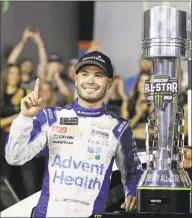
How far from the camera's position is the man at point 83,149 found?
2.69 meters

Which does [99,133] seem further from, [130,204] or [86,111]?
[130,204]

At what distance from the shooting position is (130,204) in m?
2.67

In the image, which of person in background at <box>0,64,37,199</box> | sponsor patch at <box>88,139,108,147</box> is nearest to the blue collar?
sponsor patch at <box>88,139,108,147</box>

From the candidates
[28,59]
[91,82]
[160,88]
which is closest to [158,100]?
[160,88]

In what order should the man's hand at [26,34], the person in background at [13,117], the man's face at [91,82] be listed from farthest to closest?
1. the man's hand at [26,34]
2. the person in background at [13,117]
3. the man's face at [91,82]

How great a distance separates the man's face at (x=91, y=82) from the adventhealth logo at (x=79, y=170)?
0.90ft

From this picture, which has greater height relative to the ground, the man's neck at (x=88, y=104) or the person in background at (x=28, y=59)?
the person in background at (x=28, y=59)

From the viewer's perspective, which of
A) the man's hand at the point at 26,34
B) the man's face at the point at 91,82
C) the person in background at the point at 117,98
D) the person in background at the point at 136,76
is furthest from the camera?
the man's hand at the point at 26,34

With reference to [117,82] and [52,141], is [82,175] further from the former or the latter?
[117,82]

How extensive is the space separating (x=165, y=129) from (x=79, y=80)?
0.43 m

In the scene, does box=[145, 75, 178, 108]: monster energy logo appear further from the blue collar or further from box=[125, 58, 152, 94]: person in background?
box=[125, 58, 152, 94]: person in background

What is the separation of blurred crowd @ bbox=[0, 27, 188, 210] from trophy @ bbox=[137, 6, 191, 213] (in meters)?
0.39

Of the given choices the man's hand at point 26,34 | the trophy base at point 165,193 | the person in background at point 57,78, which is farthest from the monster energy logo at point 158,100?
the man's hand at point 26,34

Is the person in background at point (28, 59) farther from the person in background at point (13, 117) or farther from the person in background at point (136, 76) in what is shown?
the person in background at point (136, 76)
